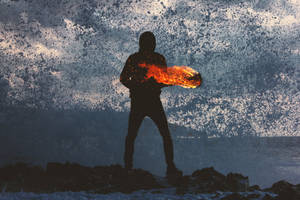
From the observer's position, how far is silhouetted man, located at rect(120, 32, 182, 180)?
7.96 metres

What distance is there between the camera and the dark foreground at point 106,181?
24.6 feet

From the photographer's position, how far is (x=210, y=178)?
8.62 metres

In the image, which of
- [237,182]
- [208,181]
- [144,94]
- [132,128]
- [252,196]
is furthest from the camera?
[237,182]

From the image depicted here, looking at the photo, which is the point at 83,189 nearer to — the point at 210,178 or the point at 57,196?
the point at 57,196

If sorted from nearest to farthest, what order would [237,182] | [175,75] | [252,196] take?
[252,196], [175,75], [237,182]

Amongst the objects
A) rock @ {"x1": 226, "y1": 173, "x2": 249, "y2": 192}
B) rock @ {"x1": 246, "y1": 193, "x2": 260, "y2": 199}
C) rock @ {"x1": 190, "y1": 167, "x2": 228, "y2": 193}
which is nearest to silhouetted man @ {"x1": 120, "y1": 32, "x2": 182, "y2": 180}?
rock @ {"x1": 190, "y1": 167, "x2": 228, "y2": 193}

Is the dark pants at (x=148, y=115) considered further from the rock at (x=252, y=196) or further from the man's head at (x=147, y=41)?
the rock at (x=252, y=196)

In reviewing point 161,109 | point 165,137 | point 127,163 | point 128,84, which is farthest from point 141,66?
point 127,163

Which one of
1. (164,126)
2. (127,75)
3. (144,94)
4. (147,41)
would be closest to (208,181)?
(164,126)

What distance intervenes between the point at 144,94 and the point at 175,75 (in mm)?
954

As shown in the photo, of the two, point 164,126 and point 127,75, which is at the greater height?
point 127,75

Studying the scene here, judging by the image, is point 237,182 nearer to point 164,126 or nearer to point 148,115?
point 164,126

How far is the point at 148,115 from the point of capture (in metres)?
8.05

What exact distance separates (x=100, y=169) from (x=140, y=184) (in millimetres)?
1855
